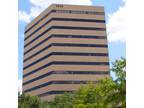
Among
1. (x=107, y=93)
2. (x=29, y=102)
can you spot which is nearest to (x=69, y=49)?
(x=29, y=102)

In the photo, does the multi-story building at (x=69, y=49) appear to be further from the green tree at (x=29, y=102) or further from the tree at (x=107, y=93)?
the tree at (x=107, y=93)

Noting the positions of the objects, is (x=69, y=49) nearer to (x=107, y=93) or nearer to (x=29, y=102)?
(x=29, y=102)

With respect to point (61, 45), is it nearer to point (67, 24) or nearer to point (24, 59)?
point (67, 24)

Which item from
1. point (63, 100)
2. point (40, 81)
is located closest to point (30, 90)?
point (40, 81)

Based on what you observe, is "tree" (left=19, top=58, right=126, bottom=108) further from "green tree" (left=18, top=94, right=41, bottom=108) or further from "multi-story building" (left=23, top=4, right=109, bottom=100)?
"multi-story building" (left=23, top=4, right=109, bottom=100)

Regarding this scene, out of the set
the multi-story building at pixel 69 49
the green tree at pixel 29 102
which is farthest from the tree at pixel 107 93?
the multi-story building at pixel 69 49

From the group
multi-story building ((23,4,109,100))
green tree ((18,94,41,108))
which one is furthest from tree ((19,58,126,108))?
multi-story building ((23,4,109,100))

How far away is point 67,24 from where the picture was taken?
138375 millimetres

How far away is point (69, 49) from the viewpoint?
13425 centimetres

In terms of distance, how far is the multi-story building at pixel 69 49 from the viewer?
131 m

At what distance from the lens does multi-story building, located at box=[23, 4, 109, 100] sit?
131m
